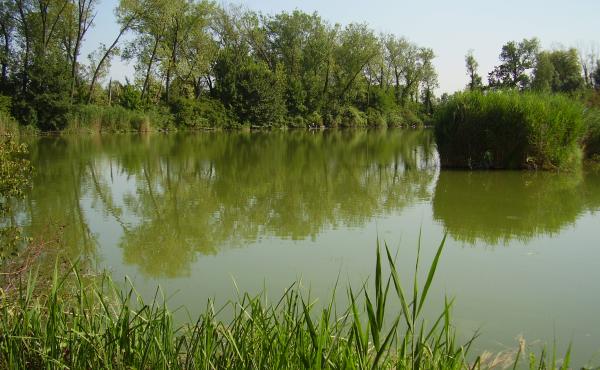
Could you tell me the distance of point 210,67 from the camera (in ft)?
139

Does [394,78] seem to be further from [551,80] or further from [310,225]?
[310,225]

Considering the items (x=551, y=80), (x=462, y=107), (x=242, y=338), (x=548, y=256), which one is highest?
(x=551, y=80)

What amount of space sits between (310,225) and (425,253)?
1867 mm

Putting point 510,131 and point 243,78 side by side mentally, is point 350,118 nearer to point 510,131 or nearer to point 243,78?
point 243,78

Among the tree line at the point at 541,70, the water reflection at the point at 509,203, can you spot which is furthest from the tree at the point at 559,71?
the water reflection at the point at 509,203

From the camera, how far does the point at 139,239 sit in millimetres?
6734

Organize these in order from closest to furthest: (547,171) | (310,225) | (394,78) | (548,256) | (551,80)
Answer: (548,256), (310,225), (547,171), (551,80), (394,78)

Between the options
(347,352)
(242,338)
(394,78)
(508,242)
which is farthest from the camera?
(394,78)

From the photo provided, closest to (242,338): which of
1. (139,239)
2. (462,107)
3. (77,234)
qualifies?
(139,239)

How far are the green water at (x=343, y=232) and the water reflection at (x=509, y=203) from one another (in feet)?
0.09

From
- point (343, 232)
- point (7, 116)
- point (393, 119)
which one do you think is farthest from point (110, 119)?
point (393, 119)

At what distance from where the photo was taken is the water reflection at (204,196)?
677cm

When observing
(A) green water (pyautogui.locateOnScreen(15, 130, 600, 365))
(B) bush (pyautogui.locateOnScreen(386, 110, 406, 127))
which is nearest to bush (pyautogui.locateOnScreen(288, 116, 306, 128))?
(B) bush (pyautogui.locateOnScreen(386, 110, 406, 127))

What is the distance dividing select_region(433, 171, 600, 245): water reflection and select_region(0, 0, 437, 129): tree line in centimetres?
2355
